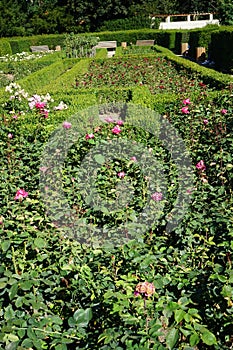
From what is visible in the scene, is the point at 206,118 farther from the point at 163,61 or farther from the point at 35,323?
the point at 163,61

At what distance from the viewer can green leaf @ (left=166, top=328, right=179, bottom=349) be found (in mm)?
1378

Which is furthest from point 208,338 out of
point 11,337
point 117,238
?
point 117,238

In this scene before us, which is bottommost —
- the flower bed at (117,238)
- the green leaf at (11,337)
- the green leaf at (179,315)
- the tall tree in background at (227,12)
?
the flower bed at (117,238)

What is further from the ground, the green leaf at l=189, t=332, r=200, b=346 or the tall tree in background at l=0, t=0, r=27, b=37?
the tall tree in background at l=0, t=0, r=27, b=37

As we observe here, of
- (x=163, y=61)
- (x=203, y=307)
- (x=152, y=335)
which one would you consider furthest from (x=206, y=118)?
(x=163, y=61)

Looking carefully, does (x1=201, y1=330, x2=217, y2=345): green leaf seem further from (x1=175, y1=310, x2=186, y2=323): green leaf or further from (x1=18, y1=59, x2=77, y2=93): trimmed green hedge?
(x1=18, y1=59, x2=77, y2=93): trimmed green hedge

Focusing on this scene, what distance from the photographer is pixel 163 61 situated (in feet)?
52.5

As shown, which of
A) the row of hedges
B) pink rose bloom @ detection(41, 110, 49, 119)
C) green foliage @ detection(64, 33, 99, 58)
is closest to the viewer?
pink rose bloom @ detection(41, 110, 49, 119)

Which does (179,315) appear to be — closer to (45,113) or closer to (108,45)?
(45,113)

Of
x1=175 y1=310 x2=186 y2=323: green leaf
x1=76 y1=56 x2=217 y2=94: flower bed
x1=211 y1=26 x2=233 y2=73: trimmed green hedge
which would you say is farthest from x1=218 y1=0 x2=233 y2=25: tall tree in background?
x1=175 y1=310 x2=186 y2=323: green leaf

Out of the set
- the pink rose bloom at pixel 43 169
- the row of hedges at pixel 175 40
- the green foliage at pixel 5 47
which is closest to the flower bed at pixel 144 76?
the row of hedges at pixel 175 40

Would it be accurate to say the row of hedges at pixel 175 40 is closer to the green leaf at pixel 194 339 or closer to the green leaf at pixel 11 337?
the green leaf at pixel 194 339

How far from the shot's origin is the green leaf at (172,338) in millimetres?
1378

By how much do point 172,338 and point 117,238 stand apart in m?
1.27
